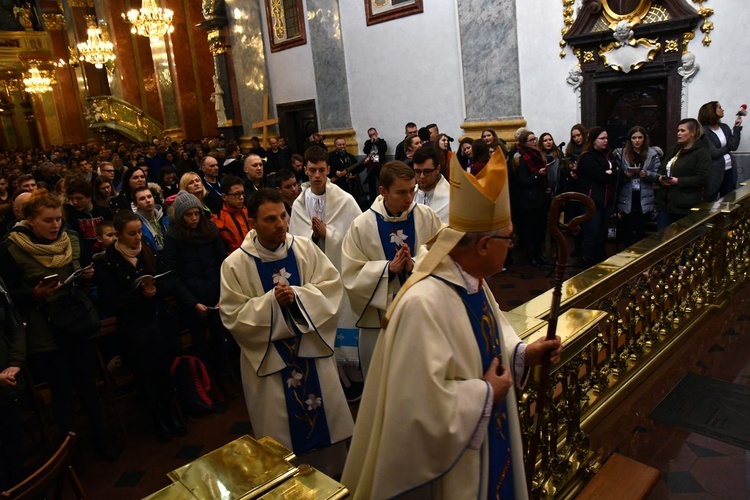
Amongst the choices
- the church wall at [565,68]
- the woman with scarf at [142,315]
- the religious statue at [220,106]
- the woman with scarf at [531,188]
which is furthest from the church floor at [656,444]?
the religious statue at [220,106]

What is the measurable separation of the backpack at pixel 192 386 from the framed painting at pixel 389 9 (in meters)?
9.74

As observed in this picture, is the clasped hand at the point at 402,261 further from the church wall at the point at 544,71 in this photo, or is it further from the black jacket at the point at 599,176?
the church wall at the point at 544,71

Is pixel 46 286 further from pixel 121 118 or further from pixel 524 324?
pixel 121 118

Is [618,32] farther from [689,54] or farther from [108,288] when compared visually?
[108,288]

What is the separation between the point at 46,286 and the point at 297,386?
5.51ft

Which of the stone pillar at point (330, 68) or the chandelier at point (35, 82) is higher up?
the chandelier at point (35, 82)

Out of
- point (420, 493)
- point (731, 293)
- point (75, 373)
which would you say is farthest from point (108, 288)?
point (731, 293)

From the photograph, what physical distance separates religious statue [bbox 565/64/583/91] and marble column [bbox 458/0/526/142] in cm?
102

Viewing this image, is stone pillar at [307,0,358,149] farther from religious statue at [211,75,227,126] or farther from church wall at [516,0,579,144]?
church wall at [516,0,579,144]

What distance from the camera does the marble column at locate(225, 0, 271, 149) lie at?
1642cm

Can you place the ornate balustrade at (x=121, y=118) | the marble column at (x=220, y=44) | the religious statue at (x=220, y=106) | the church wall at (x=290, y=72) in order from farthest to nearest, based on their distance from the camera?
1. the ornate balustrade at (x=121, y=118)
2. the religious statue at (x=220, y=106)
3. the marble column at (x=220, y=44)
4. the church wall at (x=290, y=72)

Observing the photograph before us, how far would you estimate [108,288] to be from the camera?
13.1ft

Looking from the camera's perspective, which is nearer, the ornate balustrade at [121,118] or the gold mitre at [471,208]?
the gold mitre at [471,208]

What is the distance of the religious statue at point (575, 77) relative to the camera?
9.65 m
